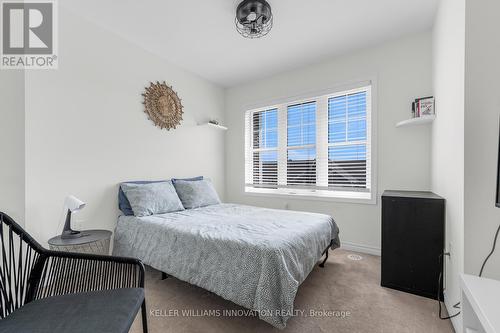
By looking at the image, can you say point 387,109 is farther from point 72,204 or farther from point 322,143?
point 72,204

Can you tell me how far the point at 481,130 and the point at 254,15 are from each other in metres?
1.96

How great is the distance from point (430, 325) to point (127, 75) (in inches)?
148

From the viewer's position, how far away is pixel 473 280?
1013 millimetres

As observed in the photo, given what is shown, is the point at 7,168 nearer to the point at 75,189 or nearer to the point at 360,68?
the point at 75,189

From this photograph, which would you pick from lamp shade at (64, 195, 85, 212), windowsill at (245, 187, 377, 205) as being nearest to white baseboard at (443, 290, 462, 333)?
windowsill at (245, 187, 377, 205)

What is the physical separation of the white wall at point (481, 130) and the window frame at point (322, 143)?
4.91ft

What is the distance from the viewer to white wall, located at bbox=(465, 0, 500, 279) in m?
1.24

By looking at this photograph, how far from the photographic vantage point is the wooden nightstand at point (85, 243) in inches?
70.2

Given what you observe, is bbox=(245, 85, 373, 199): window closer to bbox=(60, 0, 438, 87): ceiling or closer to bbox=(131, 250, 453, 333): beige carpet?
bbox=(60, 0, 438, 87): ceiling

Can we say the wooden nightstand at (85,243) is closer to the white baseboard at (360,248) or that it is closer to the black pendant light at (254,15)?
the black pendant light at (254,15)

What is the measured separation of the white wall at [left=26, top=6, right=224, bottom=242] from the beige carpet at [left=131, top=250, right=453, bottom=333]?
1186 millimetres

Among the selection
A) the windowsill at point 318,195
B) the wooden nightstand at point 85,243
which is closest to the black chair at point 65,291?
the wooden nightstand at point 85,243

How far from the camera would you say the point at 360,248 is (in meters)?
2.88

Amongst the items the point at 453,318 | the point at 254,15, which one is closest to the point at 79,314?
the point at 453,318
